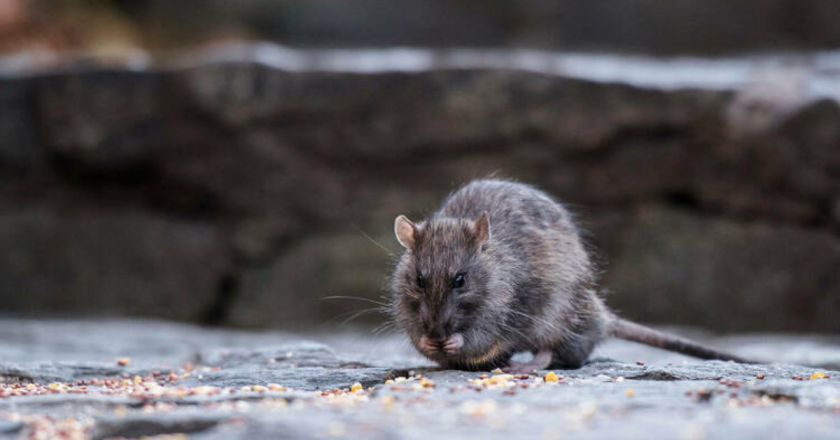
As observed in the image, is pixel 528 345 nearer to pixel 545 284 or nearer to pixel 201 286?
pixel 545 284

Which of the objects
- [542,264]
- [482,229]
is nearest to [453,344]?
[482,229]

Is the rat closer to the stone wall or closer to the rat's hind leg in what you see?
the rat's hind leg

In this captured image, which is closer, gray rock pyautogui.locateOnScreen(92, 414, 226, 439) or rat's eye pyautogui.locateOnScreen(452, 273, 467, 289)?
gray rock pyautogui.locateOnScreen(92, 414, 226, 439)

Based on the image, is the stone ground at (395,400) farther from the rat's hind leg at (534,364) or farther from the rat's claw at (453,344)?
the rat's hind leg at (534,364)

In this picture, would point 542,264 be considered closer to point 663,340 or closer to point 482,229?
point 482,229

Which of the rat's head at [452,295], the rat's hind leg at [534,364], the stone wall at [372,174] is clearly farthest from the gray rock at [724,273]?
the rat's head at [452,295]

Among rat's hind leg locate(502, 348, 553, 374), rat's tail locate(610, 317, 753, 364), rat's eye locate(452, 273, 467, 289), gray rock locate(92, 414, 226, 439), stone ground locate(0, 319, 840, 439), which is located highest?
rat's eye locate(452, 273, 467, 289)

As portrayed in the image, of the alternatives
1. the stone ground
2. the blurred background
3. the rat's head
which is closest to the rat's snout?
the rat's head
